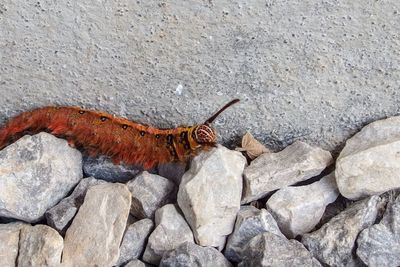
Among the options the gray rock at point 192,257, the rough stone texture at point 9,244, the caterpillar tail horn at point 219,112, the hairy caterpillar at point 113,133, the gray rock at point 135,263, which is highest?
the caterpillar tail horn at point 219,112

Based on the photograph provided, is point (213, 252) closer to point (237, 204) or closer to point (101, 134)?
point (237, 204)

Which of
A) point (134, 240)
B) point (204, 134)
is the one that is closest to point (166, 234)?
point (134, 240)

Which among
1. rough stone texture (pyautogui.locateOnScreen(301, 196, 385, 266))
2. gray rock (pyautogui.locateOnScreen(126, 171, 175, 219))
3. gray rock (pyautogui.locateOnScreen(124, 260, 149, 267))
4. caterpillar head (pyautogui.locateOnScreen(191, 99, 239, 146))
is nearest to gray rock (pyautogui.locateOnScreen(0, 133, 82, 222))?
gray rock (pyautogui.locateOnScreen(126, 171, 175, 219))

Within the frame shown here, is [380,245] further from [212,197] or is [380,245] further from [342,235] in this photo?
[212,197]

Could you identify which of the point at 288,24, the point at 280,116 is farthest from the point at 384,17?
the point at 280,116

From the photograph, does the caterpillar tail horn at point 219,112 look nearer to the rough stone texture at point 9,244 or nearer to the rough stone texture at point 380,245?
the rough stone texture at point 380,245

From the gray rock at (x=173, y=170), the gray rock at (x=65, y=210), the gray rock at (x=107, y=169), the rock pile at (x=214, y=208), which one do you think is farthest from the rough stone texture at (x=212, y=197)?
the gray rock at (x=65, y=210)

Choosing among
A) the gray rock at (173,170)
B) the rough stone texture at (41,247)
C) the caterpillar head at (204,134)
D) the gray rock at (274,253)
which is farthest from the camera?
the gray rock at (173,170)
